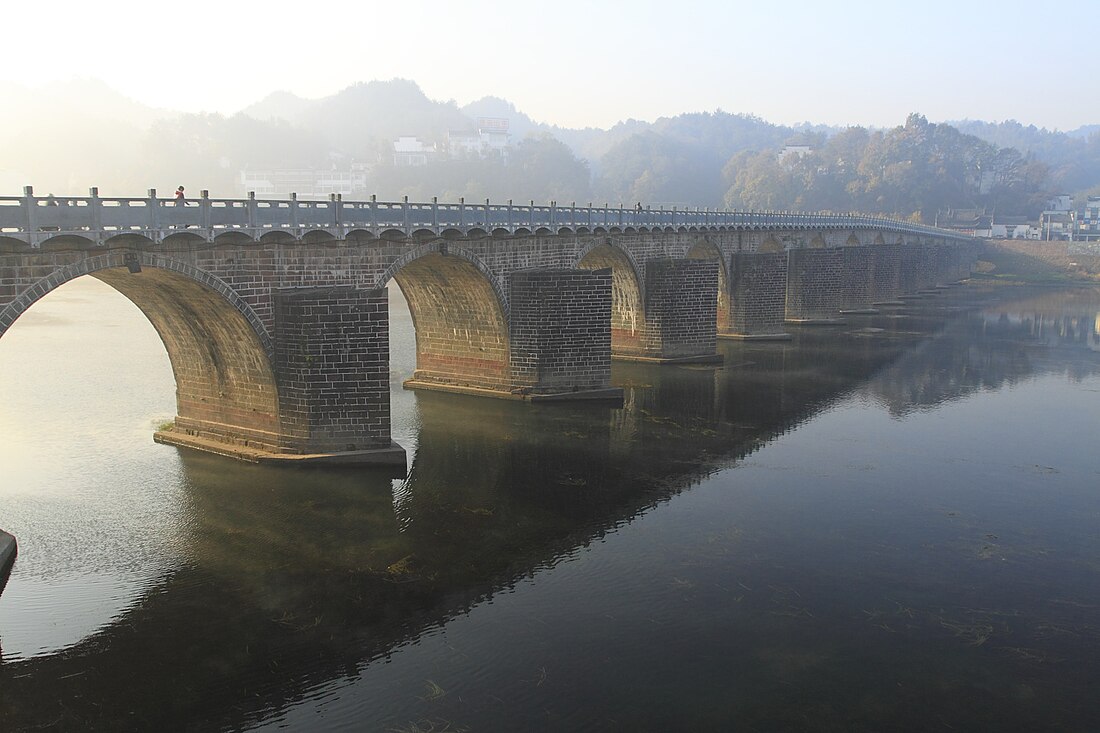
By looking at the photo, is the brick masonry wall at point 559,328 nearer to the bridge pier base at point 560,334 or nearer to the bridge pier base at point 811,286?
the bridge pier base at point 560,334

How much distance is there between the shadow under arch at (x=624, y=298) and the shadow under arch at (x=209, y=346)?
786 inches

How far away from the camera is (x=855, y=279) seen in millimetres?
71000

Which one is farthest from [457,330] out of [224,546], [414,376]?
[224,546]

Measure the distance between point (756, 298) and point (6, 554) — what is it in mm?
42074

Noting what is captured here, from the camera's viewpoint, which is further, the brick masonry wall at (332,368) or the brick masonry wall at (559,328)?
the brick masonry wall at (559,328)

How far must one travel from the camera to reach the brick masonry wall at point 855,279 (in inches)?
2763

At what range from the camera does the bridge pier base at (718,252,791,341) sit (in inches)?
2082

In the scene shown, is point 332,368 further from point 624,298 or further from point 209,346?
point 624,298

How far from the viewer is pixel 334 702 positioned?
13.8 metres

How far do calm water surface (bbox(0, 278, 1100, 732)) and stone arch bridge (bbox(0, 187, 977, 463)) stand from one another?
168 centimetres

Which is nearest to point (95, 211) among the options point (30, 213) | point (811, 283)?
point (30, 213)

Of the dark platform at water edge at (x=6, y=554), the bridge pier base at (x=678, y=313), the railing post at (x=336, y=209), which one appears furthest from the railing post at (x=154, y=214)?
the bridge pier base at (x=678, y=313)

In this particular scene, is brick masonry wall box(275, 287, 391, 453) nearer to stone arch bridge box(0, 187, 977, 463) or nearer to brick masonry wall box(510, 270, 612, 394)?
stone arch bridge box(0, 187, 977, 463)

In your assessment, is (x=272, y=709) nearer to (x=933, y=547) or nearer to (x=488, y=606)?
(x=488, y=606)
